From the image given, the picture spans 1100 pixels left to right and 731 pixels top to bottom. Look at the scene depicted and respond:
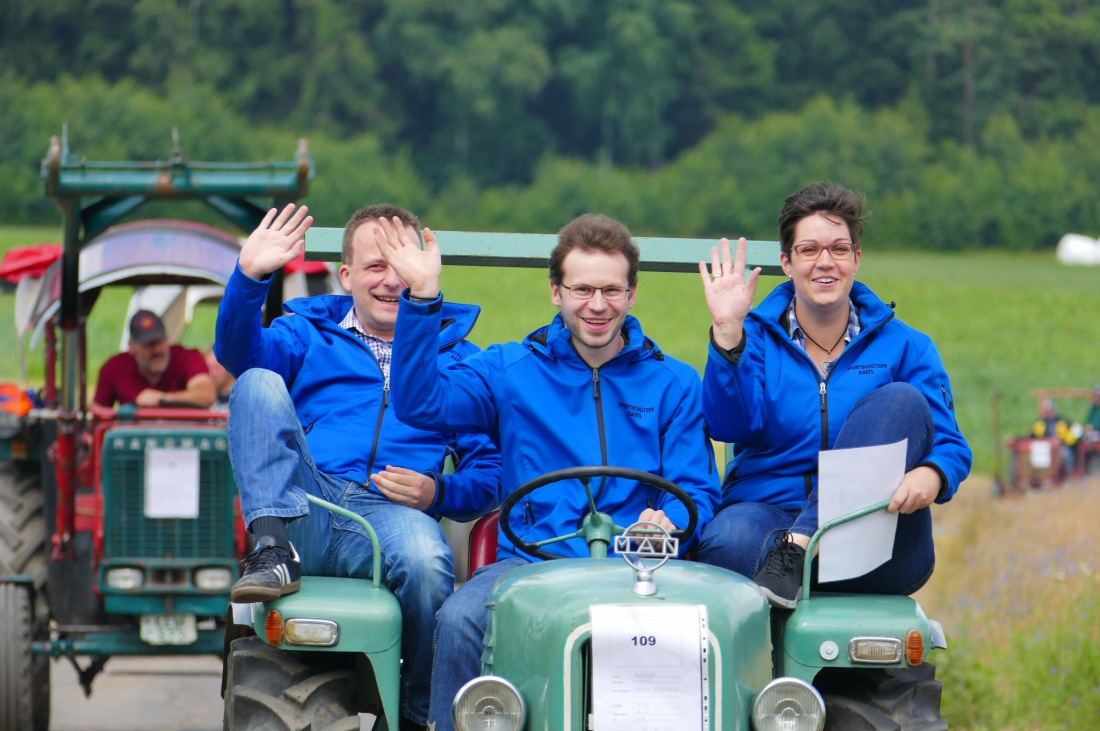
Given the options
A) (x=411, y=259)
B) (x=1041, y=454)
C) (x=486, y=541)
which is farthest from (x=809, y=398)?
(x=1041, y=454)

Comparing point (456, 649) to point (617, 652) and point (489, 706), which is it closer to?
point (489, 706)

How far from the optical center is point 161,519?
8.31 m

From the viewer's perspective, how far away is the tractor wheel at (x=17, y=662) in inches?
315

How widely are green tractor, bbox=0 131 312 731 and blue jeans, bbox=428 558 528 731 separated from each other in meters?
4.04

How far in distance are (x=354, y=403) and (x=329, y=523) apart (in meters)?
0.50

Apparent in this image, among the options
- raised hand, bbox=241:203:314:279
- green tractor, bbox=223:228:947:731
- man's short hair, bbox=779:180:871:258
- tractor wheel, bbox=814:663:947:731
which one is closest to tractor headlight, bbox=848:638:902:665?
green tractor, bbox=223:228:947:731

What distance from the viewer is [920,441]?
458 cm

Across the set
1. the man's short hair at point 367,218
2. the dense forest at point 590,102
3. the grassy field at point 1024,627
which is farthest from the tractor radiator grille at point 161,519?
the dense forest at point 590,102

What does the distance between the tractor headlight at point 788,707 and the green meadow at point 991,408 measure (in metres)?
3.44

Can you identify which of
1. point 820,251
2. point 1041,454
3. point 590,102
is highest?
point 590,102

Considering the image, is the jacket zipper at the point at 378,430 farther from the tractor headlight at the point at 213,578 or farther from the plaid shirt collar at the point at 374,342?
the tractor headlight at the point at 213,578

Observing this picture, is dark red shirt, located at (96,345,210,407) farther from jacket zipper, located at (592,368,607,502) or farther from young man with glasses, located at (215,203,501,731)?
jacket zipper, located at (592,368,607,502)

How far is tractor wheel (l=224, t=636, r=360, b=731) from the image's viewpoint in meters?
4.37

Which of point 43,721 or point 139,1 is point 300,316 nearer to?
point 43,721
